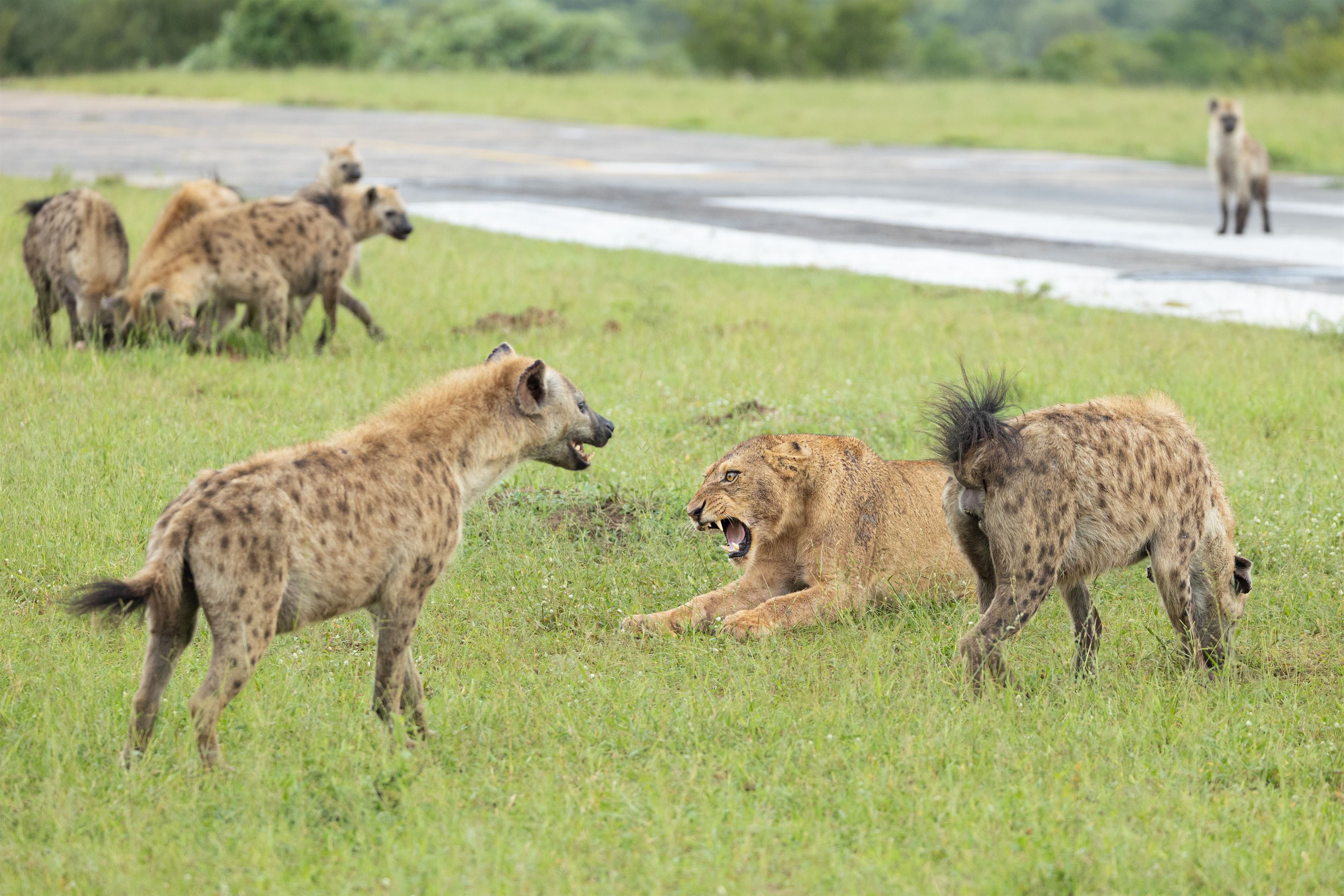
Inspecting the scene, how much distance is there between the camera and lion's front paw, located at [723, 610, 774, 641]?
6.08 meters

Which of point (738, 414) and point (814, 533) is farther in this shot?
point (738, 414)

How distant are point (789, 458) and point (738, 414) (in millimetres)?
2631

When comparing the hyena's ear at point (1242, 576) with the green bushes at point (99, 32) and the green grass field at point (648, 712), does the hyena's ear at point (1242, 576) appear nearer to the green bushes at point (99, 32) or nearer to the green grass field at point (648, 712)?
the green grass field at point (648, 712)

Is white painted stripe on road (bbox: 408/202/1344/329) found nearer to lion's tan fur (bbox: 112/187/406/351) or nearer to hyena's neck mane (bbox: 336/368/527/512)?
lion's tan fur (bbox: 112/187/406/351)

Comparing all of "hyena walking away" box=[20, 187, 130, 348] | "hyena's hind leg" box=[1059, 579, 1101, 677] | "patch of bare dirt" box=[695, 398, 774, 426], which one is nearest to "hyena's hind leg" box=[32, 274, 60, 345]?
"hyena walking away" box=[20, 187, 130, 348]

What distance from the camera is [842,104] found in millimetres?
34719

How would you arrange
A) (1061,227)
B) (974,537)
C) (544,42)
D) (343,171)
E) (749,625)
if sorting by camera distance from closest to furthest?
(974,537)
(749,625)
(343,171)
(1061,227)
(544,42)

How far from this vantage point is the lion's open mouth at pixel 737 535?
255 inches

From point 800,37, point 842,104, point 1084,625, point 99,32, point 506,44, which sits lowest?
point 1084,625

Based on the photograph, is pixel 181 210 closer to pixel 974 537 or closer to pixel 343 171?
pixel 343 171

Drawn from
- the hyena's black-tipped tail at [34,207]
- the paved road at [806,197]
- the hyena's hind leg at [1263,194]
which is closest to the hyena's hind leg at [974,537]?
the paved road at [806,197]

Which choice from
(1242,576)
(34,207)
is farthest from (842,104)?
(1242,576)

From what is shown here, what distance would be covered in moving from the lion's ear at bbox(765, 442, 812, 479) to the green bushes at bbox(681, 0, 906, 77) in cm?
4392

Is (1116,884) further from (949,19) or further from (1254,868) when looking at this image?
(949,19)
